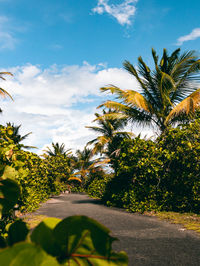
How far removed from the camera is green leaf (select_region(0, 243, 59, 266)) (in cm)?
18

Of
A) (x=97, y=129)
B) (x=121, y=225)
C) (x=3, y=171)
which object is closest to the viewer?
(x=3, y=171)

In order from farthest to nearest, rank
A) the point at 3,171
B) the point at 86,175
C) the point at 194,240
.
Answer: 1. the point at 86,175
2. the point at 194,240
3. the point at 3,171

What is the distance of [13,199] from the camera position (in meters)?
0.43

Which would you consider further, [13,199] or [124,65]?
[124,65]

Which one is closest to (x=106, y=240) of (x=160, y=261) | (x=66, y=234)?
(x=66, y=234)

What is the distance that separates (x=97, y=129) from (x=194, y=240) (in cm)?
1445

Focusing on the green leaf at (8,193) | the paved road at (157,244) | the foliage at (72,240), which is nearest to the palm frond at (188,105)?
the paved road at (157,244)

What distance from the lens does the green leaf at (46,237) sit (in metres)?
0.23

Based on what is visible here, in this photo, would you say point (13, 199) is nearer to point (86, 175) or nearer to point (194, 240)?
point (194, 240)

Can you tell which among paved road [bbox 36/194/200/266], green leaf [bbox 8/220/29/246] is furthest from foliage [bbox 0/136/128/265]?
paved road [bbox 36/194/200/266]

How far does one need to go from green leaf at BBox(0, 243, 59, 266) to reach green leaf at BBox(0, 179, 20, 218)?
239mm

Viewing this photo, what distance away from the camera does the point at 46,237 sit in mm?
230

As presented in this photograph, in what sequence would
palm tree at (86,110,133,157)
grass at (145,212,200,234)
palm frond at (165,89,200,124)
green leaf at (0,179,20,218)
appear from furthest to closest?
1. palm tree at (86,110,133,157)
2. palm frond at (165,89,200,124)
3. grass at (145,212,200,234)
4. green leaf at (0,179,20,218)

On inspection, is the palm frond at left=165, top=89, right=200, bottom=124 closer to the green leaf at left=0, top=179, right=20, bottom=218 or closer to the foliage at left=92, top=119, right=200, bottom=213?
the foliage at left=92, top=119, right=200, bottom=213
